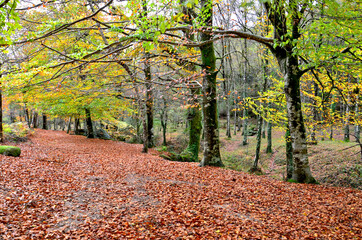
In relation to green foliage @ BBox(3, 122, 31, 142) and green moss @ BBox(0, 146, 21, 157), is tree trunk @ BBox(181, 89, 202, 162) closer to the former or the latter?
green moss @ BBox(0, 146, 21, 157)

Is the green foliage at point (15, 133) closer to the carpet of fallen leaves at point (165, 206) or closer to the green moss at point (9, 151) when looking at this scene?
the green moss at point (9, 151)

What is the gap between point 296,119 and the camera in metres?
6.42

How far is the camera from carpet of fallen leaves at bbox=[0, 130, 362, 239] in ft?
11.8

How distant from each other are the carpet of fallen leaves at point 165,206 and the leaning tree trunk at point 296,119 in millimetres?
522

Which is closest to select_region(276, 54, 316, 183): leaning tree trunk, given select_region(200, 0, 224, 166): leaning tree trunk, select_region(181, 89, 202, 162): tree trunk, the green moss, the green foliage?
select_region(200, 0, 224, 166): leaning tree trunk

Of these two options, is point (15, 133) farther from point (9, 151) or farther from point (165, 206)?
point (165, 206)

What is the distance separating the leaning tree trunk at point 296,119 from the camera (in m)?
6.36

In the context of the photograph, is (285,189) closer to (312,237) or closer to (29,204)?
(312,237)

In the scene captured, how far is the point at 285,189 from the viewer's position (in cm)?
588

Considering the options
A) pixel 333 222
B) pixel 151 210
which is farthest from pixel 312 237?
pixel 151 210

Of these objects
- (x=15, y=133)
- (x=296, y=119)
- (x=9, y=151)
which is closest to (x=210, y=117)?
(x=296, y=119)

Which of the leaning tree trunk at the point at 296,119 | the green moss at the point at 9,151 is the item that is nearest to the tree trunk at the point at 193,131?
the leaning tree trunk at the point at 296,119

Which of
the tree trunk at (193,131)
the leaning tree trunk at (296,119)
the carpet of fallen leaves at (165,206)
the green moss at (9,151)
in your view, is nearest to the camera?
the carpet of fallen leaves at (165,206)

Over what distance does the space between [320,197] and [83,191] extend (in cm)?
618
